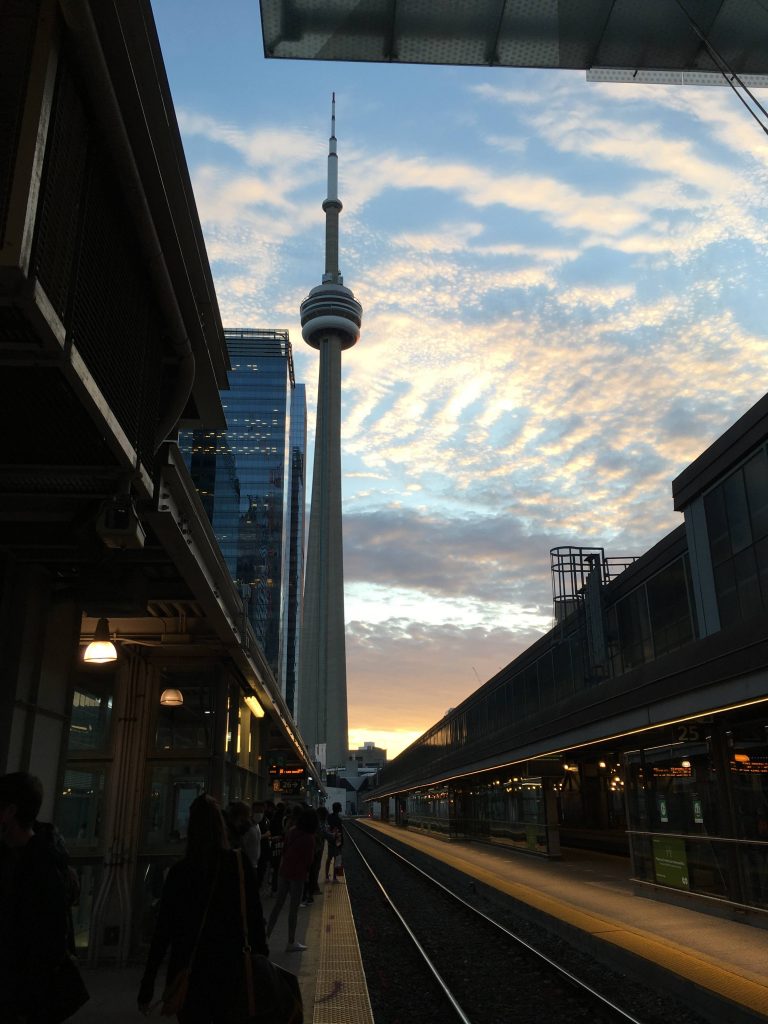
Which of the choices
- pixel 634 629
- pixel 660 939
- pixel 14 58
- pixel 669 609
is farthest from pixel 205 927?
pixel 634 629

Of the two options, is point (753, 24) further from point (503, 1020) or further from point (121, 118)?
point (503, 1020)

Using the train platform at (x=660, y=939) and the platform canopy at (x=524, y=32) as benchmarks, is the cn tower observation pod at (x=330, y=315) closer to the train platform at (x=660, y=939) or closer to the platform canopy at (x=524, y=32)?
the train platform at (x=660, y=939)

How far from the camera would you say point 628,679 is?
15078 mm

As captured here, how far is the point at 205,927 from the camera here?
3.69 metres

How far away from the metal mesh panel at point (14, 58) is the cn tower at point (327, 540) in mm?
119053

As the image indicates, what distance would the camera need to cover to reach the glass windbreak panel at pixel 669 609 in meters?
21.4

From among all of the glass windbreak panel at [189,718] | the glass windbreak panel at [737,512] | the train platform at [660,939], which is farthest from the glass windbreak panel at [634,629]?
the glass windbreak panel at [189,718]

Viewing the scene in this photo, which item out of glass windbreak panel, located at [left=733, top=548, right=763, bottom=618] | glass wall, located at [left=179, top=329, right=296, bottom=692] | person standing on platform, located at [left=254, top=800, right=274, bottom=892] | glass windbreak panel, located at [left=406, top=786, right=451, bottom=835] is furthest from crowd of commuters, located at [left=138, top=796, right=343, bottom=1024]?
A: glass wall, located at [left=179, top=329, right=296, bottom=692]

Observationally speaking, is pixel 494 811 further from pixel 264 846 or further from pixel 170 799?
pixel 170 799

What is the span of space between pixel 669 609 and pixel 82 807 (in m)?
17.9

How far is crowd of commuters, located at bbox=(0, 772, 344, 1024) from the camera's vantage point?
3.23 meters

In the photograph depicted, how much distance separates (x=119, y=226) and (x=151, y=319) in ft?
2.68

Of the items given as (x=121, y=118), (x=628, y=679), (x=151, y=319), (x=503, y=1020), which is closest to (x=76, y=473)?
(x=151, y=319)

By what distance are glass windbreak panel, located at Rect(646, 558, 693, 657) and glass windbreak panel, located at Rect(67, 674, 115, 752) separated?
15.9 metres
